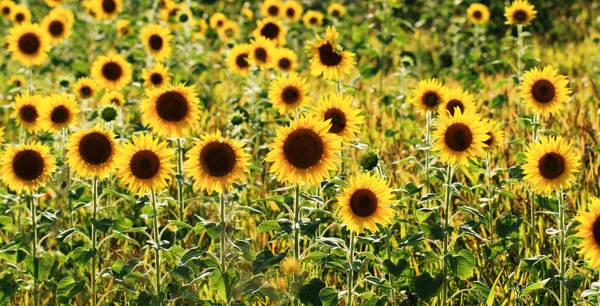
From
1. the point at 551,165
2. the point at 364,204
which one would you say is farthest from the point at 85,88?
the point at 551,165

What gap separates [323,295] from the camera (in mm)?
3129

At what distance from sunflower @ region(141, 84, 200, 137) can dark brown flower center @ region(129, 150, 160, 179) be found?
409mm

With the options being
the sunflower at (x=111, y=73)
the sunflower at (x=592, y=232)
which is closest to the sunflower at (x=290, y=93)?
the sunflower at (x=111, y=73)

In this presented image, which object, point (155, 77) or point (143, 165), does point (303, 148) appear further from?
point (155, 77)

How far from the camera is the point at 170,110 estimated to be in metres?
3.92

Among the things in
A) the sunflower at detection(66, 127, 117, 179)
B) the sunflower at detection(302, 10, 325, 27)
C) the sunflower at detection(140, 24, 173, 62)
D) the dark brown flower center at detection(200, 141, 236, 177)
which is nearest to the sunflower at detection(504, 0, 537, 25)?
the sunflower at detection(302, 10, 325, 27)

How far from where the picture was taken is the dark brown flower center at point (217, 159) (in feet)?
10.8

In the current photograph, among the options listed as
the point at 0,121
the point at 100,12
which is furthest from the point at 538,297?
the point at 100,12

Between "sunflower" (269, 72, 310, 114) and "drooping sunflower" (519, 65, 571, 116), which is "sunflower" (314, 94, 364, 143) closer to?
"sunflower" (269, 72, 310, 114)

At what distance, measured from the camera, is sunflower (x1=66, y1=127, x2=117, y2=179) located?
3684mm

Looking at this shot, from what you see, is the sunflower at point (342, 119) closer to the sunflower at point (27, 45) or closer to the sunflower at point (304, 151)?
the sunflower at point (304, 151)

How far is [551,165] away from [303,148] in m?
1.14

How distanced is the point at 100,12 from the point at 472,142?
18.6 ft

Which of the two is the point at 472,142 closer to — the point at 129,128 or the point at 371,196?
the point at 371,196
